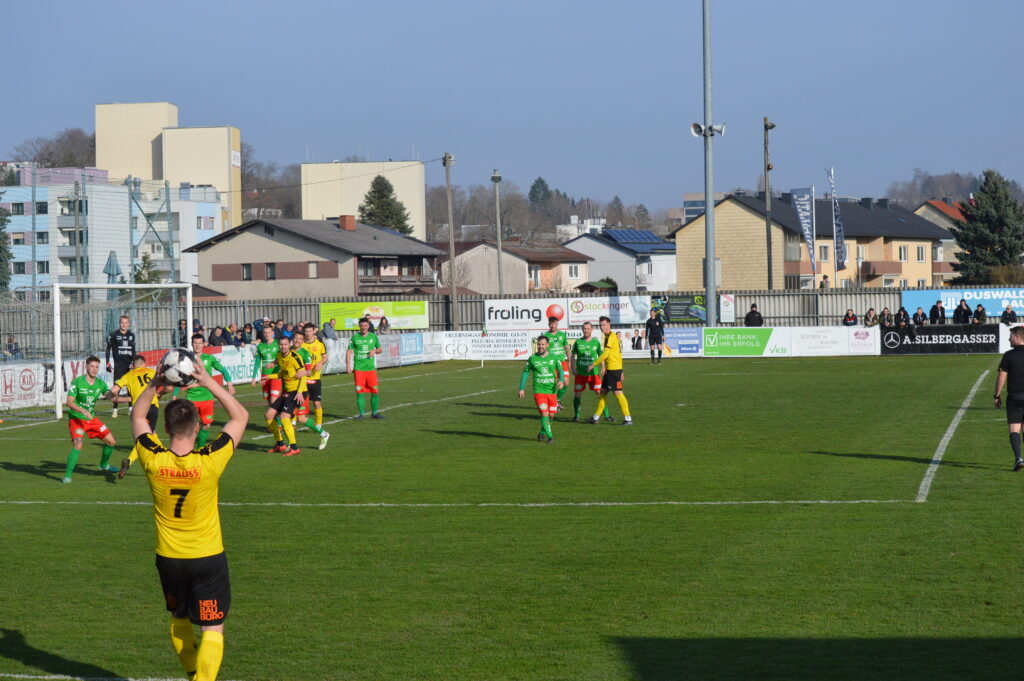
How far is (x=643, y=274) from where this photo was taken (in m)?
111

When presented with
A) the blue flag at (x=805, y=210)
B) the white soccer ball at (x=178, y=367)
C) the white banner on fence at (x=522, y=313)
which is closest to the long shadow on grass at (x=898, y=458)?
the white soccer ball at (x=178, y=367)

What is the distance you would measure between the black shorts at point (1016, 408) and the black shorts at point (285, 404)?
1063cm

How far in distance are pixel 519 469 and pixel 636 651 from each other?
881 cm

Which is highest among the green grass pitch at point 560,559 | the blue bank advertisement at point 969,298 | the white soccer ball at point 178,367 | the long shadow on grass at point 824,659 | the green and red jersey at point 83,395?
the blue bank advertisement at point 969,298

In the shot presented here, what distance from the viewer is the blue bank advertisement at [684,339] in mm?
45844

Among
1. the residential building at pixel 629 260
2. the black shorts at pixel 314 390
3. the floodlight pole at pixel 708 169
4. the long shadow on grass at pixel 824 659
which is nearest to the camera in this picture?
the long shadow on grass at pixel 824 659

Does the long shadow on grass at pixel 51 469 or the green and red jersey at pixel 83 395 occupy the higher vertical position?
the green and red jersey at pixel 83 395

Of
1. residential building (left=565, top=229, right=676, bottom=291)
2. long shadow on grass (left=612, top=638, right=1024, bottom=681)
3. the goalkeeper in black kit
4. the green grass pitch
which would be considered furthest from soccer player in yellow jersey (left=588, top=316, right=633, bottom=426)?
residential building (left=565, top=229, right=676, bottom=291)

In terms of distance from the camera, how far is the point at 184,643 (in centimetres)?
686

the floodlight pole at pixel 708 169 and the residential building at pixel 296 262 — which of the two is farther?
the residential building at pixel 296 262

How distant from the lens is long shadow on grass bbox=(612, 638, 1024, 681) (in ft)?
24.0

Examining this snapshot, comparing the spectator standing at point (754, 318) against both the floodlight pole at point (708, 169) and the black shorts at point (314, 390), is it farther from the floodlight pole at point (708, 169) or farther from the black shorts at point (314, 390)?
the black shorts at point (314, 390)

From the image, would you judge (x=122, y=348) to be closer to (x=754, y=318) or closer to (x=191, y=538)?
(x=191, y=538)

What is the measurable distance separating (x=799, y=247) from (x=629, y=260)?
28.7 meters
